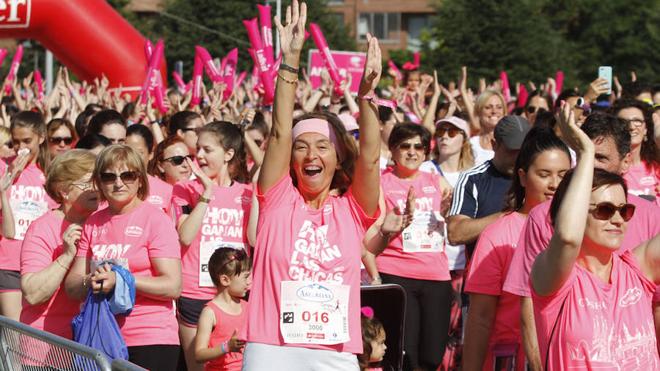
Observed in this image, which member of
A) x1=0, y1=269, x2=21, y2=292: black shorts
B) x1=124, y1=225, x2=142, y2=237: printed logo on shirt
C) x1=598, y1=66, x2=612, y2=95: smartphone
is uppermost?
x1=598, y1=66, x2=612, y2=95: smartphone

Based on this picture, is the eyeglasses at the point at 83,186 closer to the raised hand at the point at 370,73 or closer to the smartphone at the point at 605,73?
the raised hand at the point at 370,73

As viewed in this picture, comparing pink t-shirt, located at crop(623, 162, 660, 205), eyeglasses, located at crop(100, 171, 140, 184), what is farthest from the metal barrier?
pink t-shirt, located at crop(623, 162, 660, 205)

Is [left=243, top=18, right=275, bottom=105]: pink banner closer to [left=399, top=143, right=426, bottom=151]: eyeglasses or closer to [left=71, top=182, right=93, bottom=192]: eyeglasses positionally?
[left=399, top=143, right=426, bottom=151]: eyeglasses

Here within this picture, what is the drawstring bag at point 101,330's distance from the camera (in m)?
6.13

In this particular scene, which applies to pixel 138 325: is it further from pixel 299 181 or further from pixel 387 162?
pixel 387 162

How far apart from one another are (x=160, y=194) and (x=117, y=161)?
1.86 m

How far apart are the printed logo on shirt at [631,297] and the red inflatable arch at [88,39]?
57.1 feet

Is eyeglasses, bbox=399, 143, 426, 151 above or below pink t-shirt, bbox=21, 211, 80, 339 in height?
above

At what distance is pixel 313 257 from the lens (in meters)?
5.09

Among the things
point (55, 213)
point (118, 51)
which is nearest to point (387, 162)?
point (55, 213)

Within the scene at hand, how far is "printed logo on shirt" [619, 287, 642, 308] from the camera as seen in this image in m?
4.64

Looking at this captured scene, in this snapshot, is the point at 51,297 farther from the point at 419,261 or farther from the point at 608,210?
the point at 419,261

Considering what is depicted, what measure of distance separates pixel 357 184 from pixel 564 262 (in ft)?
3.70

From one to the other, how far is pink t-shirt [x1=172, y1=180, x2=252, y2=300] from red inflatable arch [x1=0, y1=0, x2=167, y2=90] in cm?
1322
